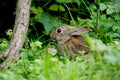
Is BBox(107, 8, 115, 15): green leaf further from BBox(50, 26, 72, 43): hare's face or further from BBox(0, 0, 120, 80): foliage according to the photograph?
BBox(50, 26, 72, 43): hare's face

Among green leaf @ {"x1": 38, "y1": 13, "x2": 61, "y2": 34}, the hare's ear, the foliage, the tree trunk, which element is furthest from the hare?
the tree trunk

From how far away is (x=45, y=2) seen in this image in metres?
7.38

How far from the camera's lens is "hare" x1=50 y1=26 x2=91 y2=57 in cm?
593

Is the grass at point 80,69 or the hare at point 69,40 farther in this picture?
the hare at point 69,40

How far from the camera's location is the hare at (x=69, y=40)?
5934mm

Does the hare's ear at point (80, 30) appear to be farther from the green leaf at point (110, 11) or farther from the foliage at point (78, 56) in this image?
the green leaf at point (110, 11)

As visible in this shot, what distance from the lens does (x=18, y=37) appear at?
570cm

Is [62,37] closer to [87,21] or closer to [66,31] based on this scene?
[66,31]

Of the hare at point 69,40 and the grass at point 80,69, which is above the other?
the grass at point 80,69

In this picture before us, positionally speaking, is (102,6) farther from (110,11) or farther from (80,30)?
(80,30)

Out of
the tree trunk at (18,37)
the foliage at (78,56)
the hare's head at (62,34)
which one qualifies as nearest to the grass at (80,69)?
the foliage at (78,56)

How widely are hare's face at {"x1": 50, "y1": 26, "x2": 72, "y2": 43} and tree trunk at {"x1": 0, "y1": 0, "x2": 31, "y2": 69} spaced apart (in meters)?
0.63

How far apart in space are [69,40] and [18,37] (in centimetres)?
90

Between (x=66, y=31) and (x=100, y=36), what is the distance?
518mm
